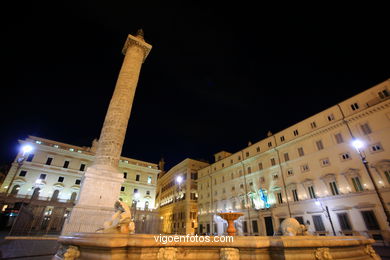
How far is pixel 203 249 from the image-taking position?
15.4 feet

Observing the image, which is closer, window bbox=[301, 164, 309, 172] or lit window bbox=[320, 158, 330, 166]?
lit window bbox=[320, 158, 330, 166]

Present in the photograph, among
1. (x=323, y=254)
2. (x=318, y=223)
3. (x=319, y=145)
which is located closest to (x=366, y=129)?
(x=319, y=145)

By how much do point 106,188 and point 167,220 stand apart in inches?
1650

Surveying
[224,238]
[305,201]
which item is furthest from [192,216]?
[224,238]

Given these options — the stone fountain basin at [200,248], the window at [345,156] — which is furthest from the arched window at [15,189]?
the window at [345,156]

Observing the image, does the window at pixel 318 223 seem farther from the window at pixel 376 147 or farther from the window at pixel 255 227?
the window at pixel 376 147

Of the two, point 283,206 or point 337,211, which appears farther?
point 283,206

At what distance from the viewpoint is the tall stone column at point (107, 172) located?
38.8 feet

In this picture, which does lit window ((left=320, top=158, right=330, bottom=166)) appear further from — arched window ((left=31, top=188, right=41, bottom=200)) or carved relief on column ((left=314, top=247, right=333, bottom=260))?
arched window ((left=31, top=188, right=41, bottom=200))

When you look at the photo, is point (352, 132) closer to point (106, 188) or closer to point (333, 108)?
point (333, 108)

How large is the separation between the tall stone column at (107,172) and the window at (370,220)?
22.1 meters

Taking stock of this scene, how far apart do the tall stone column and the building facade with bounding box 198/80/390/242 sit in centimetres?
1344

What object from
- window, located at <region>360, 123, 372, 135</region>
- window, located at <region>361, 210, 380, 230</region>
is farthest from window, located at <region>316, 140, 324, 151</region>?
window, located at <region>361, 210, 380, 230</region>

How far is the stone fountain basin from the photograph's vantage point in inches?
165
